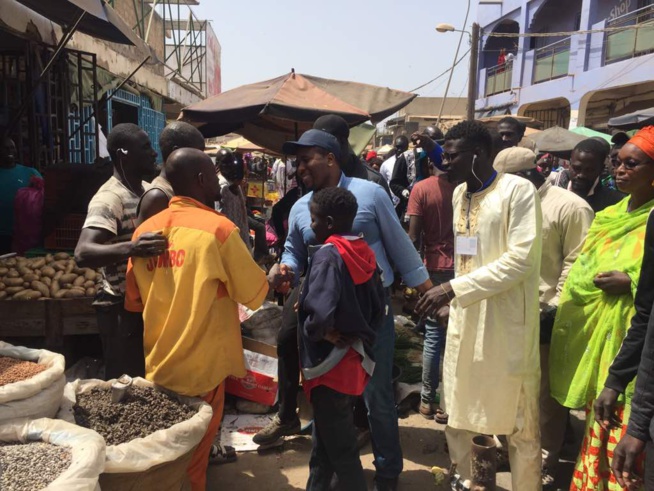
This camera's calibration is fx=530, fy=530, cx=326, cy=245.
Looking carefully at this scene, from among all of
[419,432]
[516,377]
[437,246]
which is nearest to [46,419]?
[516,377]

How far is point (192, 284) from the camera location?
2.35m

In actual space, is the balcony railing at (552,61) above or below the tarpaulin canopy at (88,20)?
above

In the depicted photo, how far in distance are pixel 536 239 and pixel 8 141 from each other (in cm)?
526

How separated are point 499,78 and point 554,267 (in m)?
21.5

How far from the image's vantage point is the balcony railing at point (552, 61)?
1788cm

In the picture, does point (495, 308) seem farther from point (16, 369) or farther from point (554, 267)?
point (16, 369)

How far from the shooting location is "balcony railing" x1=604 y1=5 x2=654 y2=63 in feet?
46.1

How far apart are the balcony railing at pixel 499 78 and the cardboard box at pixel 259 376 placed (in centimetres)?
2048

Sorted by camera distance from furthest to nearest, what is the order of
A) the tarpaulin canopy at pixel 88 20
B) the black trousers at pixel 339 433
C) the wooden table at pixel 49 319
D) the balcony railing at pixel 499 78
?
the balcony railing at pixel 499 78 → the tarpaulin canopy at pixel 88 20 → the wooden table at pixel 49 319 → the black trousers at pixel 339 433

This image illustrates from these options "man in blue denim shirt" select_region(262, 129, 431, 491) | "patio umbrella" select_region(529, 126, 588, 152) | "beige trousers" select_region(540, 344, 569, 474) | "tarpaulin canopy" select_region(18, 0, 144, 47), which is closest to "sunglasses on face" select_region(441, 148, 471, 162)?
"man in blue denim shirt" select_region(262, 129, 431, 491)

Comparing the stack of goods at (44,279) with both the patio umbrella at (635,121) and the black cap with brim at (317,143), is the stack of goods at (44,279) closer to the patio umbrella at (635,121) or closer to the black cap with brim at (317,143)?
the black cap with brim at (317,143)

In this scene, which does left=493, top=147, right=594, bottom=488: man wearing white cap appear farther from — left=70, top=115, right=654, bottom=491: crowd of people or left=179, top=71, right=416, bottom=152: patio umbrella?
left=179, top=71, right=416, bottom=152: patio umbrella

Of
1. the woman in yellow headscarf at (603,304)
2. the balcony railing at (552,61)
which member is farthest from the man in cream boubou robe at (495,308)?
the balcony railing at (552,61)

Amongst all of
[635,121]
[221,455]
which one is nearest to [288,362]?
[221,455]
